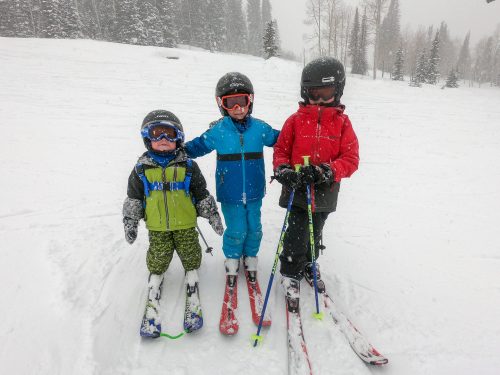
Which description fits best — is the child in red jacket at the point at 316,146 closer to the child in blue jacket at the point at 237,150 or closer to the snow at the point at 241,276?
the child in blue jacket at the point at 237,150

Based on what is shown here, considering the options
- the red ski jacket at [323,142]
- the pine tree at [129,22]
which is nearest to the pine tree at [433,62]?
the pine tree at [129,22]

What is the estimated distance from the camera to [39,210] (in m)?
4.88

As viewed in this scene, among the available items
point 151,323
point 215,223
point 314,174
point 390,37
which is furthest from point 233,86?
point 390,37

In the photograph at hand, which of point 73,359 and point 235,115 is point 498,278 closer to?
point 235,115

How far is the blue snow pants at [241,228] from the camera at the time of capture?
3389mm

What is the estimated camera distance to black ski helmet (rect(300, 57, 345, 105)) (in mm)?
3010

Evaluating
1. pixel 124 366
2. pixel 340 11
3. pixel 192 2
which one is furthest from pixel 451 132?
pixel 192 2

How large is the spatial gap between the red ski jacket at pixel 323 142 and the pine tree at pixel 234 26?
209 feet

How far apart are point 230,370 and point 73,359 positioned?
1.38 meters

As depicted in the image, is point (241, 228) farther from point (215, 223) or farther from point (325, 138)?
point (325, 138)

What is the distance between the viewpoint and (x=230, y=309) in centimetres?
311

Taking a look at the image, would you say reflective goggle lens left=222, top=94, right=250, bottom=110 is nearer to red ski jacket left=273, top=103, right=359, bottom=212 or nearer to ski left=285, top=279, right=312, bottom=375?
red ski jacket left=273, top=103, right=359, bottom=212

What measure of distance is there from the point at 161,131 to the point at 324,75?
6.09ft

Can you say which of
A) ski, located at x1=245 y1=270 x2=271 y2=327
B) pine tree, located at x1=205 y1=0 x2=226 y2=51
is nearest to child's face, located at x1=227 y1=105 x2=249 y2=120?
ski, located at x1=245 y1=270 x2=271 y2=327
